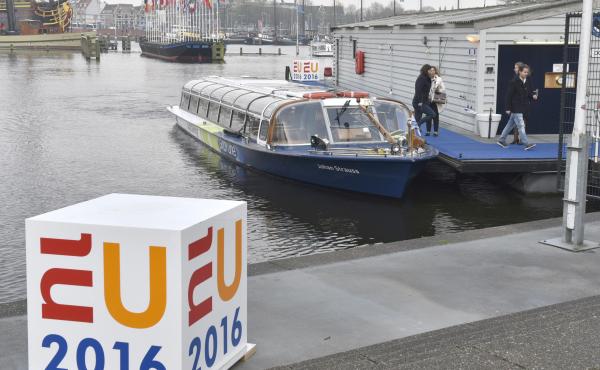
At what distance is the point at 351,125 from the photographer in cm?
1695

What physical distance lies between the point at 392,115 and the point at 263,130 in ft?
9.39

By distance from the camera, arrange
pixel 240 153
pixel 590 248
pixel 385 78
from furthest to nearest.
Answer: pixel 385 78 → pixel 240 153 → pixel 590 248

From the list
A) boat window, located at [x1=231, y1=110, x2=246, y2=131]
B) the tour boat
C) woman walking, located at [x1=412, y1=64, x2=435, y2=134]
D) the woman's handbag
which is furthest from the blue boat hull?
the woman's handbag

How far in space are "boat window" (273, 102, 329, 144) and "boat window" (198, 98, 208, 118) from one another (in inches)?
282

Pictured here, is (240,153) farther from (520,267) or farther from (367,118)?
(520,267)

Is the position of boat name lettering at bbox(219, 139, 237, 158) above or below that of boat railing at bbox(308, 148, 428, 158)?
below

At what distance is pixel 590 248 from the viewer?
953cm

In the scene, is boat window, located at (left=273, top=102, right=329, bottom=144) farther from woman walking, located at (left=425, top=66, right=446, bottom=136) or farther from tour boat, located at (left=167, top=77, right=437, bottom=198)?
woman walking, located at (left=425, top=66, right=446, bottom=136)

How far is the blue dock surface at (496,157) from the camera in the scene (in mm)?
15805

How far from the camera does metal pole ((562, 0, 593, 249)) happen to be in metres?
9.09

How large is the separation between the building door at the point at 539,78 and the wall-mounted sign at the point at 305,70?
1907 centimetres

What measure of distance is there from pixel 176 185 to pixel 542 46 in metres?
9.15

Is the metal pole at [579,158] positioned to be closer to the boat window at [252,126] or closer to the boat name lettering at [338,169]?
the boat name lettering at [338,169]

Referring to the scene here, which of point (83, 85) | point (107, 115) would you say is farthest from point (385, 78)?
point (83, 85)
